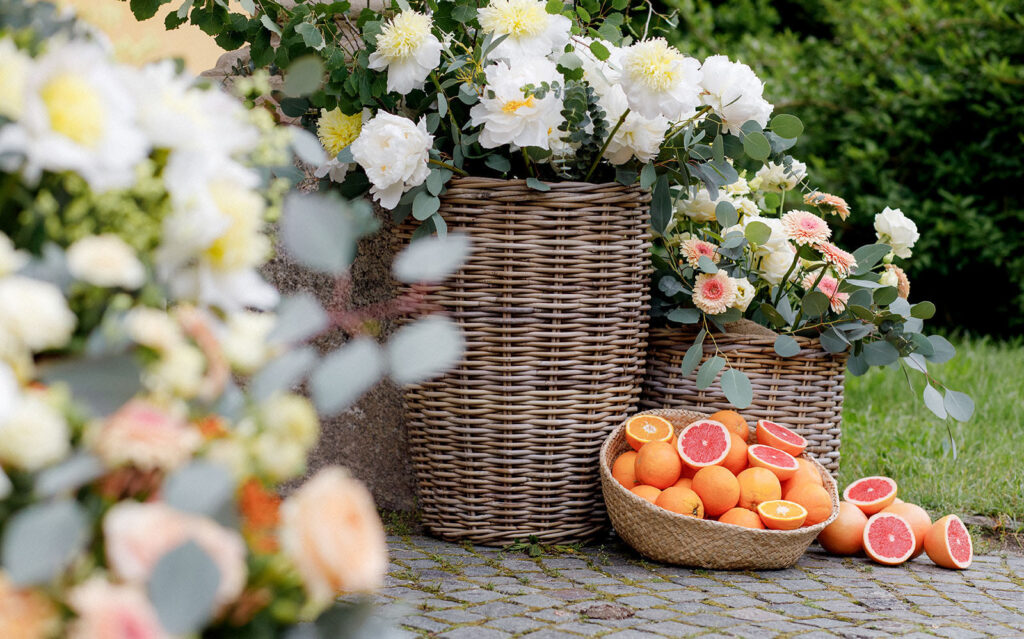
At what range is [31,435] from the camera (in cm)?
56

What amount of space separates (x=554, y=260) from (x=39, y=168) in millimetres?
1522

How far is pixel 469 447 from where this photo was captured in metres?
2.22

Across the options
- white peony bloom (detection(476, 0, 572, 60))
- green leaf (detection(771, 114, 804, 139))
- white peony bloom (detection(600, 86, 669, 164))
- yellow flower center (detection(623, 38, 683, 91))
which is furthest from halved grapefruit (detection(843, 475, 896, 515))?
white peony bloom (detection(476, 0, 572, 60))

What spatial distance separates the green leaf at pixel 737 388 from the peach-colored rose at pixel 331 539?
1687 mm

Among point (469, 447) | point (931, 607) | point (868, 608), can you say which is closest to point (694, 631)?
point (868, 608)

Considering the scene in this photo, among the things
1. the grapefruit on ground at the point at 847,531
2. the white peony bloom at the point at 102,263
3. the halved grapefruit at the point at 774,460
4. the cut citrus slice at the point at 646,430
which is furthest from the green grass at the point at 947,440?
the white peony bloom at the point at 102,263

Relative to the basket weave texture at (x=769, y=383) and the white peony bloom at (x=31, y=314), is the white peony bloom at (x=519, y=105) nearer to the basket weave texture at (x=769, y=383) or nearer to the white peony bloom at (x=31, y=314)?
the basket weave texture at (x=769, y=383)

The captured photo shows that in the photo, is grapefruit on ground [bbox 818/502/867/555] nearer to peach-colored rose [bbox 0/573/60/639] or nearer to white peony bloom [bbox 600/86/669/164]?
white peony bloom [bbox 600/86/669/164]

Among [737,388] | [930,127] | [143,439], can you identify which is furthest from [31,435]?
[930,127]

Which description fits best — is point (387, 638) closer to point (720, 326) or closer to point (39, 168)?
point (39, 168)

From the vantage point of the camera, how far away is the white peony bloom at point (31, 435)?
56cm

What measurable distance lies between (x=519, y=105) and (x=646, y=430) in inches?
32.7

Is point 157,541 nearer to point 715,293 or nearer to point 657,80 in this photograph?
point 657,80

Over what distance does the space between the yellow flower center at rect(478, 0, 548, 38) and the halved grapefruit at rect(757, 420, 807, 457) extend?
3.50 ft
